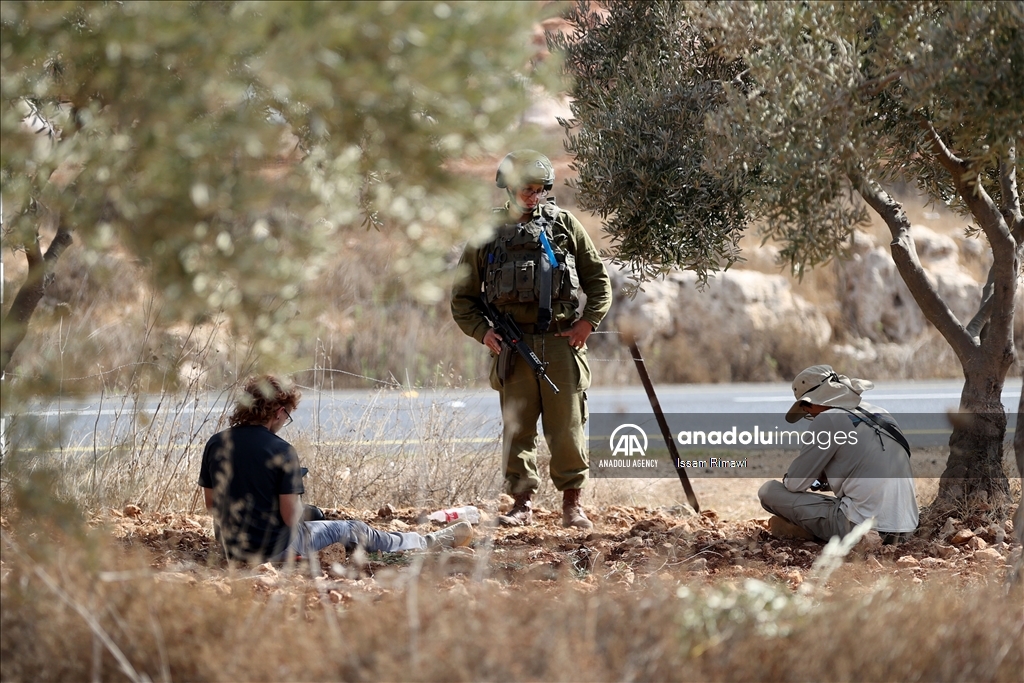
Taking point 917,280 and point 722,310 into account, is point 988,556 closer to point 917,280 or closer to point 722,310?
point 917,280

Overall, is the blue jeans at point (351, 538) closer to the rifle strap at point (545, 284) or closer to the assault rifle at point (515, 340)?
the assault rifle at point (515, 340)

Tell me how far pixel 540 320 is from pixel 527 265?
0.31 metres

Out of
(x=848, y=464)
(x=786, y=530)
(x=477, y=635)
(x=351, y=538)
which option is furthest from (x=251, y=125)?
(x=786, y=530)

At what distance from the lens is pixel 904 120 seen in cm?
409

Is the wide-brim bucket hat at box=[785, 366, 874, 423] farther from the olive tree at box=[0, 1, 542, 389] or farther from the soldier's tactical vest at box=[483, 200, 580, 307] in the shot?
the olive tree at box=[0, 1, 542, 389]

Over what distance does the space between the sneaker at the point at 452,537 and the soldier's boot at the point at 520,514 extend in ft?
1.98

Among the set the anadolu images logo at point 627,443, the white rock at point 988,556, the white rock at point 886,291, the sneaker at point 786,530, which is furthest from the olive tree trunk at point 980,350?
the white rock at point 886,291

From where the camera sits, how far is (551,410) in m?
5.50

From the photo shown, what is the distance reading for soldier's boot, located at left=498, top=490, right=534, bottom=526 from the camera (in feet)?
17.9

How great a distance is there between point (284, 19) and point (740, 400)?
1200cm

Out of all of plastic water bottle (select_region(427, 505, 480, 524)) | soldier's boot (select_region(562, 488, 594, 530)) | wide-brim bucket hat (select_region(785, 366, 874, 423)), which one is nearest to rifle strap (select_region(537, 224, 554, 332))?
soldier's boot (select_region(562, 488, 594, 530))

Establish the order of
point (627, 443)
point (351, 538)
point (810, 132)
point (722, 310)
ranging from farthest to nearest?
point (722, 310)
point (627, 443)
point (351, 538)
point (810, 132)

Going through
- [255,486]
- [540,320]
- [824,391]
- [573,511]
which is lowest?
[573,511]

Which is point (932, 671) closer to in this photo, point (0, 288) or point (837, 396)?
point (837, 396)
